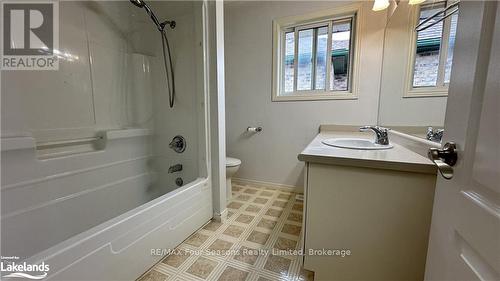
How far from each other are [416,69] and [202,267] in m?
1.77

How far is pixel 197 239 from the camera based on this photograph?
4.59 ft

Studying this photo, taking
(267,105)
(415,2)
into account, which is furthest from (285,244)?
(415,2)

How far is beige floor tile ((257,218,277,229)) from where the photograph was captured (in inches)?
62.4

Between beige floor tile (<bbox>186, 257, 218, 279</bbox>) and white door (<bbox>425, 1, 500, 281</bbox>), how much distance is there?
1.02m

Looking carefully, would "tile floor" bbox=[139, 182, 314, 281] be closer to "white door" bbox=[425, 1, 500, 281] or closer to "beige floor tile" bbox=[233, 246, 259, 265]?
"beige floor tile" bbox=[233, 246, 259, 265]

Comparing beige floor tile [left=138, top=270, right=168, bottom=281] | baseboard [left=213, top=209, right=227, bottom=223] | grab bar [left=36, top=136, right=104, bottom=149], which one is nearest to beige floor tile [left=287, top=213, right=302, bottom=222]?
baseboard [left=213, top=209, right=227, bottom=223]

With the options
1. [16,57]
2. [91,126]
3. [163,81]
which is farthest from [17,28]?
[163,81]

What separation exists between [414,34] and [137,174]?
230 cm

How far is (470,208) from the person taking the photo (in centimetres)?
42

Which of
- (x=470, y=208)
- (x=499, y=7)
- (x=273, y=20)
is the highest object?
(x=273, y=20)

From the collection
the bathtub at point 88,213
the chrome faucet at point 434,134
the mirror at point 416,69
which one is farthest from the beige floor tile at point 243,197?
the chrome faucet at point 434,134

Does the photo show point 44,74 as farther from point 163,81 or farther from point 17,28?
point 163,81

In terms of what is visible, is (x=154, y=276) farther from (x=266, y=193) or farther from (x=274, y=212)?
(x=266, y=193)

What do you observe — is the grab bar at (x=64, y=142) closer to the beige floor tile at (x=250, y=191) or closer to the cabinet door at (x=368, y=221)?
the beige floor tile at (x=250, y=191)
